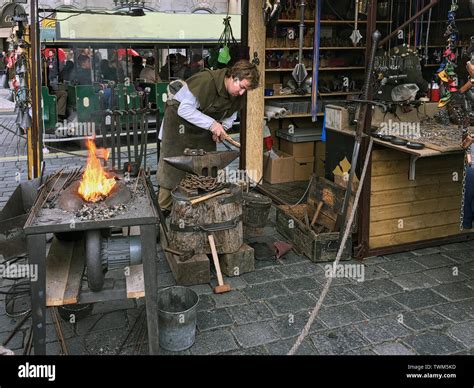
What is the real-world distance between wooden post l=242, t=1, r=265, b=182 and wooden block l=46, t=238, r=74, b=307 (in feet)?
12.5

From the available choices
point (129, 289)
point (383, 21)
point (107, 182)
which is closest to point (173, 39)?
point (383, 21)

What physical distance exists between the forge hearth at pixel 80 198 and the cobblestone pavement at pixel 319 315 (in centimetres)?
106

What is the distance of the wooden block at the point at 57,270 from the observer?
10.6 ft

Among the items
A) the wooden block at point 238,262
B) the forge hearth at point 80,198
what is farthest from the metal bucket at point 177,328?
the wooden block at point 238,262

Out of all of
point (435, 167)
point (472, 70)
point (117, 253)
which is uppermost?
point (472, 70)

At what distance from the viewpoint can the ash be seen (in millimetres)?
3182

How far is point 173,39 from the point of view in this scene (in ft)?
39.0

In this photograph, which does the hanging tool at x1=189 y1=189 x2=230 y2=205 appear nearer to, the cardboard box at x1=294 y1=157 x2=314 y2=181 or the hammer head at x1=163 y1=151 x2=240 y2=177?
the hammer head at x1=163 y1=151 x2=240 y2=177

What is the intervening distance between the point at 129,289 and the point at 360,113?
2865 mm

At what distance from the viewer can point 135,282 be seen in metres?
3.48

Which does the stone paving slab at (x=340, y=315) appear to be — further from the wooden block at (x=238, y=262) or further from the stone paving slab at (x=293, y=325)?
the wooden block at (x=238, y=262)
